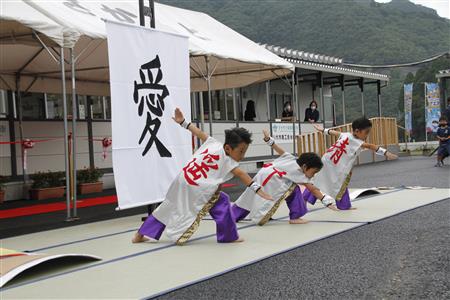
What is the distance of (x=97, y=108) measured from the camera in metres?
13.0

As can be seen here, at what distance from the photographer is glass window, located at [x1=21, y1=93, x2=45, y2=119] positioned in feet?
36.7

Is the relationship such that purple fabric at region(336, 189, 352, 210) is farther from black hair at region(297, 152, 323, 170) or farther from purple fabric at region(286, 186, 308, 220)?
black hair at region(297, 152, 323, 170)

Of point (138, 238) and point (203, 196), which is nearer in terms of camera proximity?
point (203, 196)

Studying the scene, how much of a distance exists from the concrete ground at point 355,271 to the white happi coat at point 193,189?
3.43 ft

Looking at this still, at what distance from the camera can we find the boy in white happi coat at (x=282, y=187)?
20.1 feet

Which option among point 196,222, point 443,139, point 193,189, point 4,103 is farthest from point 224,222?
point 443,139

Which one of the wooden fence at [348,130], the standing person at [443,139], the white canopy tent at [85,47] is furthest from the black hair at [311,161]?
the wooden fence at [348,130]

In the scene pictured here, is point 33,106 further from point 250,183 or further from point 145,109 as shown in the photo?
point 250,183

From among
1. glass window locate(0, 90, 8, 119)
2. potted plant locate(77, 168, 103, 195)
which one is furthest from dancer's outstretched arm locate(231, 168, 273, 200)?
glass window locate(0, 90, 8, 119)

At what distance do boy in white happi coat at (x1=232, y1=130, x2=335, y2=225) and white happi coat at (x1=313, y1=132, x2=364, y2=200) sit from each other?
1.06 m

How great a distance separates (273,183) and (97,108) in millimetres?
7858

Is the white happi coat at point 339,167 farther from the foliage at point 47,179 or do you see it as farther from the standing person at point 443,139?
the standing person at point 443,139

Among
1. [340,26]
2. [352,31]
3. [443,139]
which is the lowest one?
[443,139]

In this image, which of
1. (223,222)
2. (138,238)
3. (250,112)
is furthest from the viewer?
(250,112)
